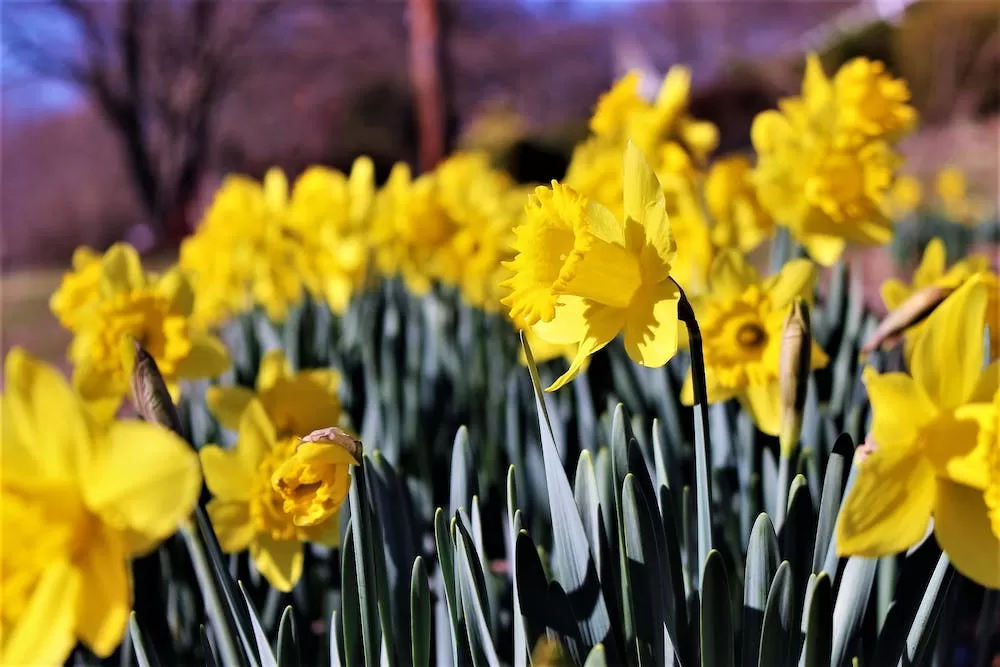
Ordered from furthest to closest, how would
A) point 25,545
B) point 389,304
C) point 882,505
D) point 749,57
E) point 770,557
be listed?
point 749,57 → point 389,304 → point 770,557 → point 882,505 → point 25,545

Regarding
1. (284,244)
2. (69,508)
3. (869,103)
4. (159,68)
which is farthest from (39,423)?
(159,68)

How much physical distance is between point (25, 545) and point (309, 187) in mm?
2016

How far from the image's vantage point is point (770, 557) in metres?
0.78

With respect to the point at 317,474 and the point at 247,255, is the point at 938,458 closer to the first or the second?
the point at 317,474

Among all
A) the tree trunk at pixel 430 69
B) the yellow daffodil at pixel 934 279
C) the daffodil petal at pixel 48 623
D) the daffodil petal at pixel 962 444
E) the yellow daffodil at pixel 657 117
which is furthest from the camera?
the tree trunk at pixel 430 69

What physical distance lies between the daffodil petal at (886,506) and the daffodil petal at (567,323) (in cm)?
29

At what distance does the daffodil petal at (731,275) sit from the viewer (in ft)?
3.52

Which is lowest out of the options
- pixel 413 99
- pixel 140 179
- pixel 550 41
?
pixel 140 179

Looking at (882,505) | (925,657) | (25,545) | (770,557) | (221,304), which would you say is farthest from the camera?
(221,304)

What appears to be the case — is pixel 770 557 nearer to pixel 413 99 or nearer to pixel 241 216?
pixel 241 216

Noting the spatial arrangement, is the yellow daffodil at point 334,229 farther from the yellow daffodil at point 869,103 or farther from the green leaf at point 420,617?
the green leaf at point 420,617

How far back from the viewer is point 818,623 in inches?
28.2

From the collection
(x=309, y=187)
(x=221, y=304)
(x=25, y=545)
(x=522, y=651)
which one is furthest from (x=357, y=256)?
(x=25, y=545)

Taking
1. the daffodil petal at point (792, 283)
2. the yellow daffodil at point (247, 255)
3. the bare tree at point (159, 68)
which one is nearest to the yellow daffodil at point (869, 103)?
the daffodil petal at point (792, 283)
